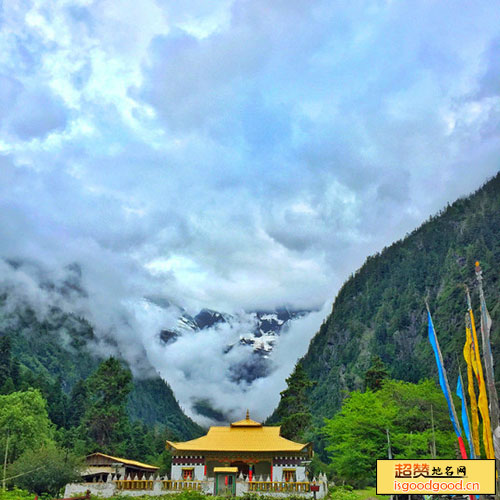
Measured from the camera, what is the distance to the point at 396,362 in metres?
148

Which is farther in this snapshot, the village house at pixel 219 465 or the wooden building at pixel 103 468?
the wooden building at pixel 103 468

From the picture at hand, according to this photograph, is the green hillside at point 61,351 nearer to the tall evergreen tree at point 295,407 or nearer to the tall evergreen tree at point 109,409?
the tall evergreen tree at point 109,409

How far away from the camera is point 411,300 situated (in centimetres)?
16312

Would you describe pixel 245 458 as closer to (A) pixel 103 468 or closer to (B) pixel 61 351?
(A) pixel 103 468

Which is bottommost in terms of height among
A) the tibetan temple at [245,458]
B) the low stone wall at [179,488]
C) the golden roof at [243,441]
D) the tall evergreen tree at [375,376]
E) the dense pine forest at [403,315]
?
the low stone wall at [179,488]

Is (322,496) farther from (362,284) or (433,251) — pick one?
(362,284)

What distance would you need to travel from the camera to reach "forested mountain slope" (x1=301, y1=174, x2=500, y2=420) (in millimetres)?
133875

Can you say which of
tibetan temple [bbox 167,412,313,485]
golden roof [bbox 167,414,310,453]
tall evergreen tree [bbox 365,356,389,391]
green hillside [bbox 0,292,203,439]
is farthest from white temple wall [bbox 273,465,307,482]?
green hillside [bbox 0,292,203,439]

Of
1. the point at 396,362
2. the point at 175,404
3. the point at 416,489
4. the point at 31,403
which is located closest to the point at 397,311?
the point at 396,362

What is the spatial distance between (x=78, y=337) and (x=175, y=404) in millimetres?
49221

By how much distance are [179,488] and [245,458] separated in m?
8.13

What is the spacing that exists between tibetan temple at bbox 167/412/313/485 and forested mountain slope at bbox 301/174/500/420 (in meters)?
75.3

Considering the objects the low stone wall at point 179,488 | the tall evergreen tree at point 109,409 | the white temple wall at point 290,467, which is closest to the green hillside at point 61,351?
the tall evergreen tree at point 109,409

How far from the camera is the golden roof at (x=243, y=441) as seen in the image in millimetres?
49000
